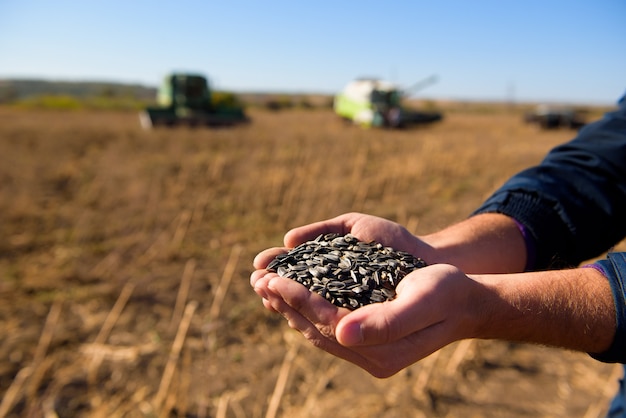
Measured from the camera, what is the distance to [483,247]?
1.82 metres

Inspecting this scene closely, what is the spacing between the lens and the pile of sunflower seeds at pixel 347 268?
1.51m

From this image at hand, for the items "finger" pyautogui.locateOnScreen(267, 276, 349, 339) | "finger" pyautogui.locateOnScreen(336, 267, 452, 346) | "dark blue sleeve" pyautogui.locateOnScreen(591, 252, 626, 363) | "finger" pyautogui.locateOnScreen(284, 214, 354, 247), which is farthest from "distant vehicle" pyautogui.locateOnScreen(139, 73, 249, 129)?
"dark blue sleeve" pyautogui.locateOnScreen(591, 252, 626, 363)

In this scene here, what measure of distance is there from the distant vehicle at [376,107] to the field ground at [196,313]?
10.7 meters

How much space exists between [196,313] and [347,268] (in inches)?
117

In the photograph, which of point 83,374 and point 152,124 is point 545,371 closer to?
point 83,374

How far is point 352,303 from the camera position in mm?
1452

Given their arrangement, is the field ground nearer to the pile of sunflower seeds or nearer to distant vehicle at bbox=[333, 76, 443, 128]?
the pile of sunflower seeds

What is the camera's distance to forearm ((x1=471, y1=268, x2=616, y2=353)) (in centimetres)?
132

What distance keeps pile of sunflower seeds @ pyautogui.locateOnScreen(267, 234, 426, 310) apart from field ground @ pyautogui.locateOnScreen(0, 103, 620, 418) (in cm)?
130

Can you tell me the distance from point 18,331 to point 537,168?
A: 411cm

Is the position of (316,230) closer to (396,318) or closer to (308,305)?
(308,305)

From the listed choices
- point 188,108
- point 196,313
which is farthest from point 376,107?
point 196,313

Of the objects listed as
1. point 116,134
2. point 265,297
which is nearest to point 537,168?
point 265,297

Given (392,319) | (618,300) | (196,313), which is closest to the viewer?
(392,319)
